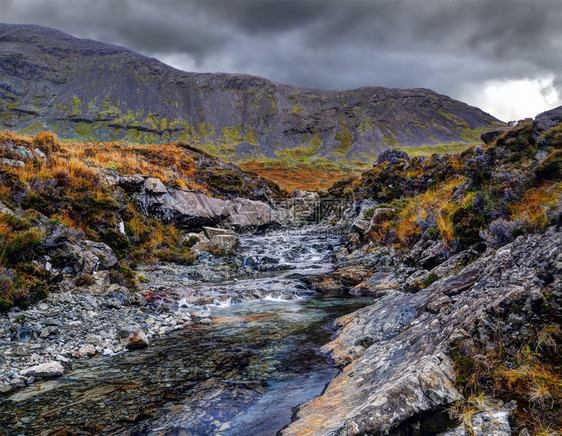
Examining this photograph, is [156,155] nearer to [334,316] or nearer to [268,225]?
[268,225]

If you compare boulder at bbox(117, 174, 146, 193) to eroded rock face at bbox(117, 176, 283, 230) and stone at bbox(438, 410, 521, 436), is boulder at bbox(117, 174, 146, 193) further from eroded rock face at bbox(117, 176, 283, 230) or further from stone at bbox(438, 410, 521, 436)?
stone at bbox(438, 410, 521, 436)

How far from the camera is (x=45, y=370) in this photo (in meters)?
6.84

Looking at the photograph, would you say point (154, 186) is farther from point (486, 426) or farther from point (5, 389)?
point (486, 426)

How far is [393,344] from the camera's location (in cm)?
601

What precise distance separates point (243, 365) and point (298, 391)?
1681mm

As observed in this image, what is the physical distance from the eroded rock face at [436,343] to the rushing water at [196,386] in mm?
770

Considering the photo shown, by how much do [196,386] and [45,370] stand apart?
3.17 m

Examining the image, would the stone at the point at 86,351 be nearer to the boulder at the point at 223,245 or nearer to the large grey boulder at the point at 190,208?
the boulder at the point at 223,245

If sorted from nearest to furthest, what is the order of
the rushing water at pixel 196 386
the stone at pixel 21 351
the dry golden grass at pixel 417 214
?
the rushing water at pixel 196 386
the stone at pixel 21 351
the dry golden grass at pixel 417 214

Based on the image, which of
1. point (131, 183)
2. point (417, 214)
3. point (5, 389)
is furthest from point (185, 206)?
point (5, 389)

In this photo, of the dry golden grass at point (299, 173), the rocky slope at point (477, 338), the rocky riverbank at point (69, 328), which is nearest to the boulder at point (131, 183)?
the rocky riverbank at point (69, 328)

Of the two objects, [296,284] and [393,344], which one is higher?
[393,344]

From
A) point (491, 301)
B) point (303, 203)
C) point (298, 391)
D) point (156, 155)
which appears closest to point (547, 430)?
point (491, 301)

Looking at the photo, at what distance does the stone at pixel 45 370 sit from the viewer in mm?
6742
